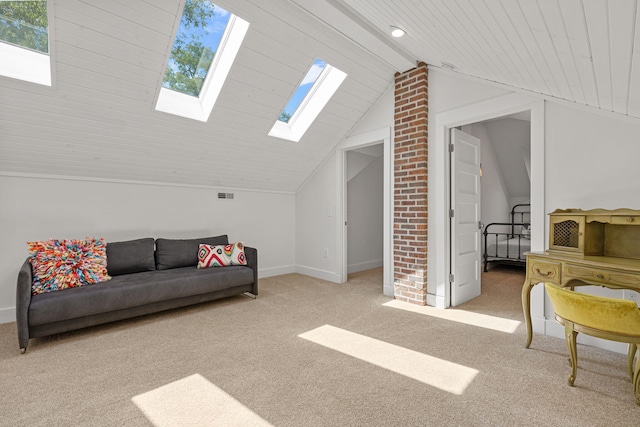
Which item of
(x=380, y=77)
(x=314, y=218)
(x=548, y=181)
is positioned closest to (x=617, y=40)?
(x=548, y=181)

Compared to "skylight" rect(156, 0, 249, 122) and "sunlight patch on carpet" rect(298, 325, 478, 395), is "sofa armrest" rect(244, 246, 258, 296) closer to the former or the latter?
"sunlight patch on carpet" rect(298, 325, 478, 395)

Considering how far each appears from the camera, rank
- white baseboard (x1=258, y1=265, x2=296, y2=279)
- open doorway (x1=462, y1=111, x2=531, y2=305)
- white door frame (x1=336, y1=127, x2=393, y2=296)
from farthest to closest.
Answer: open doorway (x1=462, y1=111, x2=531, y2=305) → white baseboard (x1=258, y1=265, x2=296, y2=279) → white door frame (x1=336, y1=127, x2=393, y2=296)

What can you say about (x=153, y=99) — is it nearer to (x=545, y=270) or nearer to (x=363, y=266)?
(x=545, y=270)

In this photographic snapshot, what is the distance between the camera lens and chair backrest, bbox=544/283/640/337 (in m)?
1.62

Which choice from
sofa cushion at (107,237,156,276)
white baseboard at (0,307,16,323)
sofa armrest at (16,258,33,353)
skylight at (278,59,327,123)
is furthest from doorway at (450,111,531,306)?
white baseboard at (0,307,16,323)

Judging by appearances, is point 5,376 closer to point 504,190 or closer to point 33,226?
point 33,226

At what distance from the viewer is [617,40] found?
1.23m

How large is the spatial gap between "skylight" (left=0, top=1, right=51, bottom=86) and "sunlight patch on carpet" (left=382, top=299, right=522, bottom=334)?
3970mm

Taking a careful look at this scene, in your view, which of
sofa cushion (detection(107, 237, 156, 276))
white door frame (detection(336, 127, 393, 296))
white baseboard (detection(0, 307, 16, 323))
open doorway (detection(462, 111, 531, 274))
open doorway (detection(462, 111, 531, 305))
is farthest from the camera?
open doorway (detection(462, 111, 531, 274))

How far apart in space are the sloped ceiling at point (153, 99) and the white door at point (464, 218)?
1.32 meters

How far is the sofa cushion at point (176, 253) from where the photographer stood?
3689 mm

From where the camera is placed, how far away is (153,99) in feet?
9.75

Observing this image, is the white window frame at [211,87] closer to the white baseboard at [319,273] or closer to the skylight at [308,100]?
the skylight at [308,100]

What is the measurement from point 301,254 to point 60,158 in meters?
3.48
